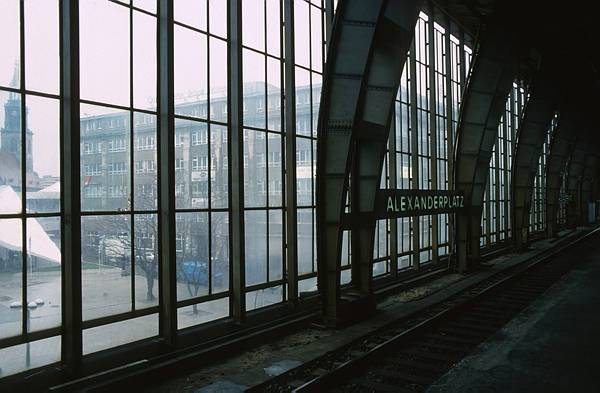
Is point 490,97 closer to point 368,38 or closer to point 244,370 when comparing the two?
point 368,38

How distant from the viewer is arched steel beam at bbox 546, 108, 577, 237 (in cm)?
3422

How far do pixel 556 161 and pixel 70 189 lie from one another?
3681 centimetres

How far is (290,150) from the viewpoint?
12406mm

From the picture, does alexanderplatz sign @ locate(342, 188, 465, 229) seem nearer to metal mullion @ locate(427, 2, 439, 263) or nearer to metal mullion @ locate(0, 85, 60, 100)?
metal mullion @ locate(427, 2, 439, 263)

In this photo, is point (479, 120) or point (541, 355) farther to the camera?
point (479, 120)

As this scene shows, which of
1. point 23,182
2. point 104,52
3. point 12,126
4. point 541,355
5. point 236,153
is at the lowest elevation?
point 541,355

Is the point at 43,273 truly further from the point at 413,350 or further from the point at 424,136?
the point at 424,136

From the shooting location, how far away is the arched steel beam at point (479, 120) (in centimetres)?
1790

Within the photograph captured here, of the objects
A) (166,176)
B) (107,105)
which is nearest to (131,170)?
(166,176)

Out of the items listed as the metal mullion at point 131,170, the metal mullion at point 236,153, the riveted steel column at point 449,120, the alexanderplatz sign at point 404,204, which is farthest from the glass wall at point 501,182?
the metal mullion at point 131,170

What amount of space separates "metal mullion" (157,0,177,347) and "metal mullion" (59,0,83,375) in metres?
1.75

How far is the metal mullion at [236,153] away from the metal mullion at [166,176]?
5.81ft

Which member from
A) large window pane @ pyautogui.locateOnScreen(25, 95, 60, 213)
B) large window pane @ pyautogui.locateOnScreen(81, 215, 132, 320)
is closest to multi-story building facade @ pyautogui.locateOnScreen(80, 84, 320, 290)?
large window pane @ pyautogui.locateOnScreen(81, 215, 132, 320)

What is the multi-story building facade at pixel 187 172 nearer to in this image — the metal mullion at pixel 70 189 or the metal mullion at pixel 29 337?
the metal mullion at pixel 70 189
